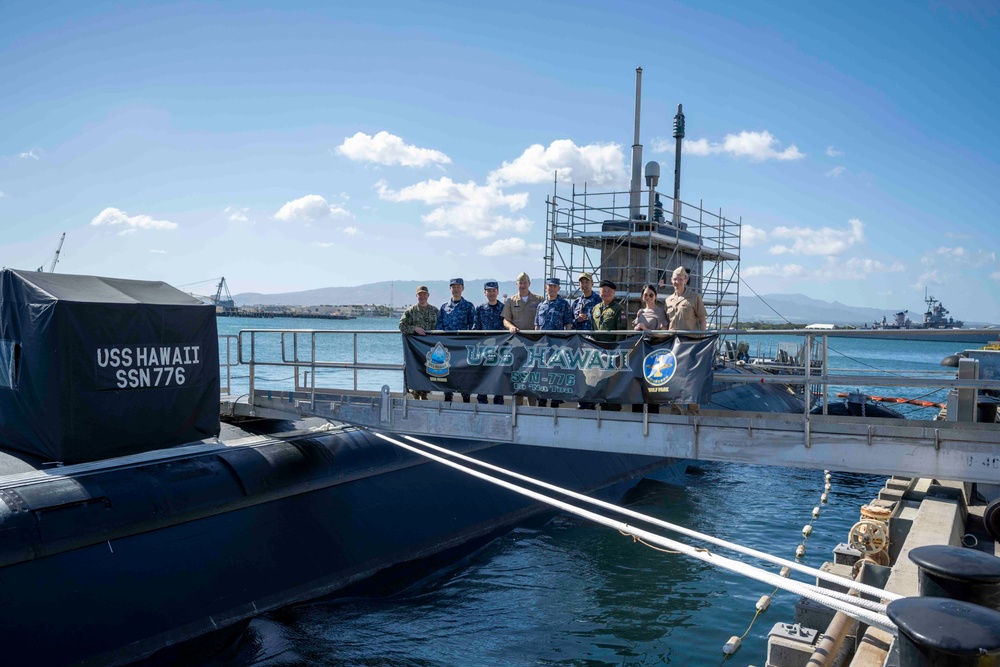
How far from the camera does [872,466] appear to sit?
307 inches

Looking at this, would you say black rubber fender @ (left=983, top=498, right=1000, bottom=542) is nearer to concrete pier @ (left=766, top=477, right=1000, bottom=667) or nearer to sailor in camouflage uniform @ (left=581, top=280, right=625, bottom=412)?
concrete pier @ (left=766, top=477, right=1000, bottom=667)

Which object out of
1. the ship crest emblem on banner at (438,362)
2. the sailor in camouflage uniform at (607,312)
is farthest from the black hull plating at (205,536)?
the sailor in camouflage uniform at (607,312)

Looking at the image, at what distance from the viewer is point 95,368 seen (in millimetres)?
9203

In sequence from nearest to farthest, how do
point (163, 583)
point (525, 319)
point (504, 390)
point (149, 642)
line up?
point (149, 642) < point (163, 583) < point (504, 390) < point (525, 319)

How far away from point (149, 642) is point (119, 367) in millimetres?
3410

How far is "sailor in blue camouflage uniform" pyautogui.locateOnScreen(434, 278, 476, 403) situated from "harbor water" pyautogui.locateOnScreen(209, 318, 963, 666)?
3.29m

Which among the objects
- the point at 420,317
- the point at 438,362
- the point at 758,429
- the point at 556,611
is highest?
the point at 420,317

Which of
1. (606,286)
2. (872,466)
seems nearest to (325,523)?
(606,286)

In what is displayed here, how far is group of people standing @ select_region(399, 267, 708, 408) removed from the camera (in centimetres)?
1033

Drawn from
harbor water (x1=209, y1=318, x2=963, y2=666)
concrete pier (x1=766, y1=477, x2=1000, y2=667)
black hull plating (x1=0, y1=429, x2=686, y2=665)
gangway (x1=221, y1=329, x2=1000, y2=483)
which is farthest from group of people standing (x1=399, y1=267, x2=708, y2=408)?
concrete pier (x1=766, y1=477, x2=1000, y2=667)

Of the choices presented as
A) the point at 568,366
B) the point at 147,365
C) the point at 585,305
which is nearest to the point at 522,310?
the point at 585,305

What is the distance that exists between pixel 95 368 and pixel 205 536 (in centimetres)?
272

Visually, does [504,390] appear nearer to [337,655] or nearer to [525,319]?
[525,319]

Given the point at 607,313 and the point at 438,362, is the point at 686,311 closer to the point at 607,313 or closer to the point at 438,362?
the point at 607,313
